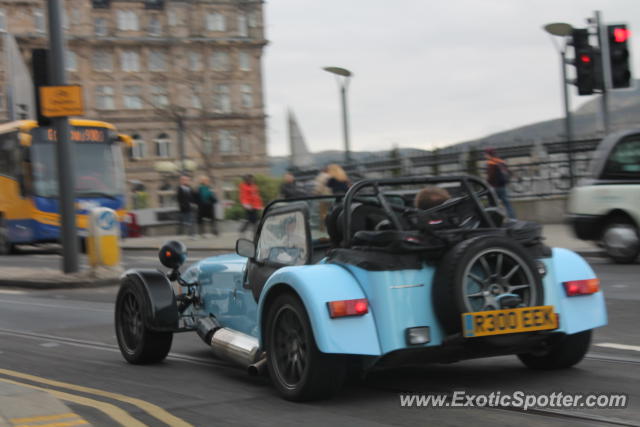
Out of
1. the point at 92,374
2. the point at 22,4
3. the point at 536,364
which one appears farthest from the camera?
the point at 22,4

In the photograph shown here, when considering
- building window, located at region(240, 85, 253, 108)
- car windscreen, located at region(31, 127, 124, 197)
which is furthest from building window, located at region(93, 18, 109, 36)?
car windscreen, located at region(31, 127, 124, 197)

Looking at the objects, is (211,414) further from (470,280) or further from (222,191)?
(222,191)

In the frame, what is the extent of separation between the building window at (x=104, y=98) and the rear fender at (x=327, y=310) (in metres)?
68.4

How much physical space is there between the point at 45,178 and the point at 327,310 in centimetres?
2070

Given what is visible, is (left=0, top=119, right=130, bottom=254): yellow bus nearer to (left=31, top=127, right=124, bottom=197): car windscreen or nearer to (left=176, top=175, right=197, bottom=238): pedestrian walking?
(left=31, top=127, right=124, bottom=197): car windscreen

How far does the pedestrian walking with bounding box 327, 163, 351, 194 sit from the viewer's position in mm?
16866

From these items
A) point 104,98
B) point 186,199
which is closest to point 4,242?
point 186,199

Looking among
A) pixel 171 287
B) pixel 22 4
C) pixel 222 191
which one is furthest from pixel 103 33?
pixel 171 287

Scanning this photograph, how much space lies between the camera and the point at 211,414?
5285mm

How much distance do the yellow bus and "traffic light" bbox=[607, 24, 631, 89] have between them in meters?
13.2

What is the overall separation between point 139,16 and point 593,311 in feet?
227

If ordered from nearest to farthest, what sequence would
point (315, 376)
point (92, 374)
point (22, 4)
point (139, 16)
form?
1. point (315, 376)
2. point (92, 374)
3. point (22, 4)
4. point (139, 16)

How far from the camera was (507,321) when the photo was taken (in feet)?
17.0

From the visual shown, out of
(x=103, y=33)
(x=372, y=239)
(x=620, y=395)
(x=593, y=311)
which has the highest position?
(x=103, y=33)
